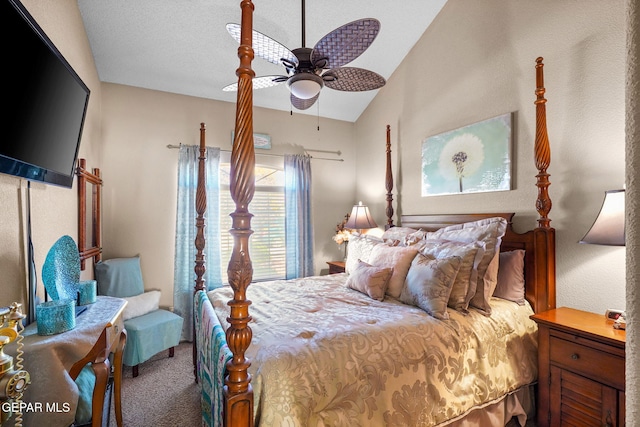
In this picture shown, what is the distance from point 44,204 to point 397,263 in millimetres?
2368

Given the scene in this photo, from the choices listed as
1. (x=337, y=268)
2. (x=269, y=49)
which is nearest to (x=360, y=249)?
(x=337, y=268)

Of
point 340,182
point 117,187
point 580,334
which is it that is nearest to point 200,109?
point 117,187

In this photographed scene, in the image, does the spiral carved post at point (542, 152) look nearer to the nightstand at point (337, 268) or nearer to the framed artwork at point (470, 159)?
the framed artwork at point (470, 159)

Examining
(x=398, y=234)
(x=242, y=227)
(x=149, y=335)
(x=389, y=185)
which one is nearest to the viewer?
(x=242, y=227)

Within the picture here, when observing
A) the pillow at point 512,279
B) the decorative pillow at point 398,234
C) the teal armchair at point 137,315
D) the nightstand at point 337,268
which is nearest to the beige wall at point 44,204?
the teal armchair at point 137,315

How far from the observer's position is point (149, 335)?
2672mm

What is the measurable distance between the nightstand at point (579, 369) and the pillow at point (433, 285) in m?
0.61

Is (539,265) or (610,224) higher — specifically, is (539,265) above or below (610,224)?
below

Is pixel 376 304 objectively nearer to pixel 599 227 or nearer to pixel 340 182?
pixel 599 227

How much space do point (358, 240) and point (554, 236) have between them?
5.19ft

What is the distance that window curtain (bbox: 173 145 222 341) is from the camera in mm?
3322

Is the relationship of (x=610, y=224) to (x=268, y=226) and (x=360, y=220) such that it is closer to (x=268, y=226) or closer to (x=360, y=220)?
(x=360, y=220)

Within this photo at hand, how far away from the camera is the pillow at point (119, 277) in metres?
2.83

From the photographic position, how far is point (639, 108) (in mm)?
371
